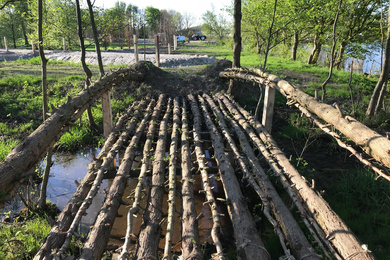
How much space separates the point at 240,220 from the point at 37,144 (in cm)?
234

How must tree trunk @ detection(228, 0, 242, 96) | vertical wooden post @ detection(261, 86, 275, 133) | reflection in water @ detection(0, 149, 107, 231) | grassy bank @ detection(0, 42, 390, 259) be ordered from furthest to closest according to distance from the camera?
tree trunk @ detection(228, 0, 242, 96), vertical wooden post @ detection(261, 86, 275, 133), reflection in water @ detection(0, 149, 107, 231), grassy bank @ detection(0, 42, 390, 259)

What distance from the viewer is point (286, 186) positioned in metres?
3.37

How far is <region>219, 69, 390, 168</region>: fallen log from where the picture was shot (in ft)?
8.34

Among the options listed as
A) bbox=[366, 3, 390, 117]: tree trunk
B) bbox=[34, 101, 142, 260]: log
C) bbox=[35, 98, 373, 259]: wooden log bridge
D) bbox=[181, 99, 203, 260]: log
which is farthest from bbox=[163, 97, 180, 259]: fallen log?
bbox=[366, 3, 390, 117]: tree trunk

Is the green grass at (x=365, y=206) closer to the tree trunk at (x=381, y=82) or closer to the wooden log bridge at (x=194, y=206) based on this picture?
the wooden log bridge at (x=194, y=206)

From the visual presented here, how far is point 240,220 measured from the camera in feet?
9.32

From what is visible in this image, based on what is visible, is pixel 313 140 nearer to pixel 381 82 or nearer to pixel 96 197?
pixel 381 82

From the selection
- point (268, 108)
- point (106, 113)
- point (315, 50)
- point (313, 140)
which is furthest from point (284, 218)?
point (315, 50)

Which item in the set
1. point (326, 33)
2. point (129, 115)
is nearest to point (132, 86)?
point (129, 115)

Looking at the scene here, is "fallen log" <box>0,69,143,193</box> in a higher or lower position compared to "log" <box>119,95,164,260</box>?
higher

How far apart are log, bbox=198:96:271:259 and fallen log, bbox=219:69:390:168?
4.47 feet

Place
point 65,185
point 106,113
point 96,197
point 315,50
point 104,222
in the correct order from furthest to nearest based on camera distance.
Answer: point 315,50
point 106,113
point 65,185
point 96,197
point 104,222

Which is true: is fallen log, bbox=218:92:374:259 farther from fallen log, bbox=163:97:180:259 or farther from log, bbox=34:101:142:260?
log, bbox=34:101:142:260

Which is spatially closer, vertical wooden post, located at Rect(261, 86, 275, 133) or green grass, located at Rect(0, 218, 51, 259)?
green grass, located at Rect(0, 218, 51, 259)
